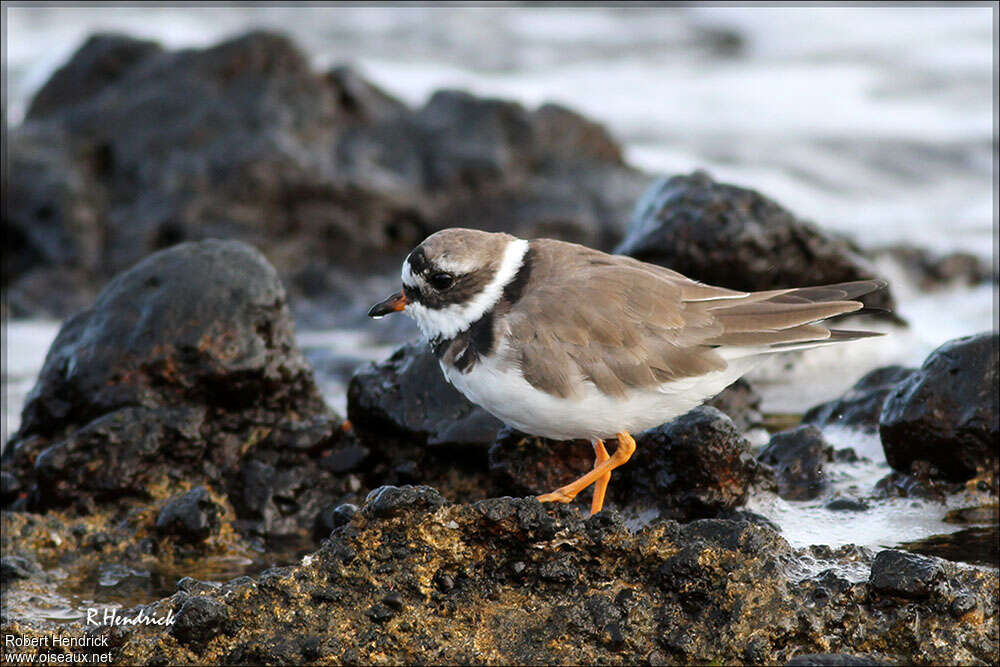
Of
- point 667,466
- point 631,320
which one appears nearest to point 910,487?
point 667,466

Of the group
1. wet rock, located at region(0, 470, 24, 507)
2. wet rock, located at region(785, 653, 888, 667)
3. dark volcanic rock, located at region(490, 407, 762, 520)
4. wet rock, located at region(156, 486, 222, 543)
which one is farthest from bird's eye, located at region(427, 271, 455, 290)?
wet rock, located at region(0, 470, 24, 507)

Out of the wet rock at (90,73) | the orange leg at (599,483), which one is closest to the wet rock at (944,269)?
the orange leg at (599,483)

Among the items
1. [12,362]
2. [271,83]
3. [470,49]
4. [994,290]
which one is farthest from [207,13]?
[994,290]

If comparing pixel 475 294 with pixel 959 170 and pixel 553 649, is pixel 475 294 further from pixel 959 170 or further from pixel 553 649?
pixel 959 170

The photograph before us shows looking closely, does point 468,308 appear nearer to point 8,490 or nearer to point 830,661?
point 830,661

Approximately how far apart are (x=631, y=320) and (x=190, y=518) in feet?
8.40

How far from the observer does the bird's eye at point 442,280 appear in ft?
17.8

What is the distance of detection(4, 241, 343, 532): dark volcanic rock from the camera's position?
6.45m

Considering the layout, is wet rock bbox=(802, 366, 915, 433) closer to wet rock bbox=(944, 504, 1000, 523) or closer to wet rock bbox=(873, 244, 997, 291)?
wet rock bbox=(944, 504, 1000, 523)

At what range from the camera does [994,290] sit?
11336mm

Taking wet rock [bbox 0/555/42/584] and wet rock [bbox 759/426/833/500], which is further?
wet rock [bbox 759/426/833/500]

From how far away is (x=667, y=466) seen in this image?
5852mm

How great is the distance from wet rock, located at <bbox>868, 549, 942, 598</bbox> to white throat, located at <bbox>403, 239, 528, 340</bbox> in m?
2.10

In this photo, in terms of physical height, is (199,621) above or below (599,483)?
above
